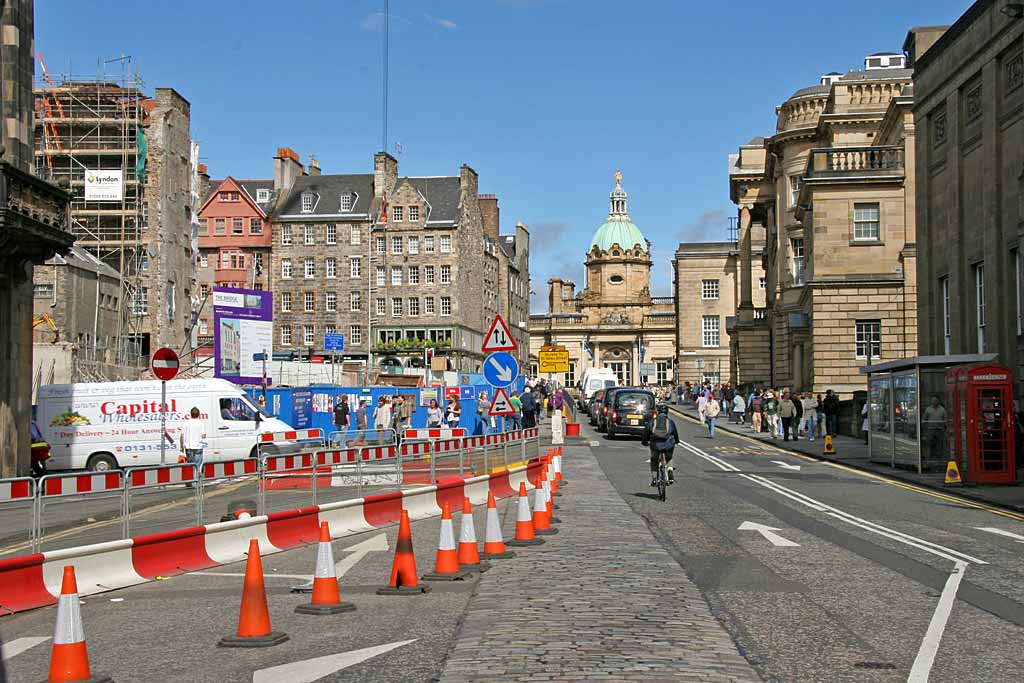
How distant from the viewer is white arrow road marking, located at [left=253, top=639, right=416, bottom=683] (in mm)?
7152

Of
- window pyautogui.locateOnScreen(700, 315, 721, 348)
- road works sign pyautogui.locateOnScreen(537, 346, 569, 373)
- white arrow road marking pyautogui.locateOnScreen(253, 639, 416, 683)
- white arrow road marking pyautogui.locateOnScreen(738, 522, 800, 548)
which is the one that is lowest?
white arrow road marking pyautogui.locateOnScreen(738, 522, 800, 548)

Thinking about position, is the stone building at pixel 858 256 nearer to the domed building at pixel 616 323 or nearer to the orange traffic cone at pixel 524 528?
the orange traffic cone at pixel 524 528

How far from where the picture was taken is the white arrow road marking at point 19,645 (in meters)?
8.28

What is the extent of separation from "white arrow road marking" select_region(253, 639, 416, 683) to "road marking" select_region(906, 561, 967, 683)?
3444 millimetres

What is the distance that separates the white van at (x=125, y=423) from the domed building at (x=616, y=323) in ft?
339

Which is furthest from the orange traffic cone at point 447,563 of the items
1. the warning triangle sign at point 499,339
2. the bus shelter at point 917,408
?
the bus shelter at point 917,408

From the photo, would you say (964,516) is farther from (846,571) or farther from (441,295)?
(441,295)

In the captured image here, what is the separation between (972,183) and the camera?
1362 inches

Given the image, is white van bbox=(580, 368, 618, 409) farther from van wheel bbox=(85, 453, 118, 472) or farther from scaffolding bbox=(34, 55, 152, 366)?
van wheel bbox=(85, 453, 118, 472)

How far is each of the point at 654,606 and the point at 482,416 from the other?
2966 cm

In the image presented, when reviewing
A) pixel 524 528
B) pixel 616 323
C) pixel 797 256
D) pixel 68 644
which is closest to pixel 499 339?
pixel 524 528

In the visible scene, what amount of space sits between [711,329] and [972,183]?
7327 cm

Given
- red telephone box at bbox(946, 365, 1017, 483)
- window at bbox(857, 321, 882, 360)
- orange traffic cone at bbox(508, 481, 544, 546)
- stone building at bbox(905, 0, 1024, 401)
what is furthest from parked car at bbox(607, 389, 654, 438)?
orange traffic cone at bbox(508, 481, 544, 546)

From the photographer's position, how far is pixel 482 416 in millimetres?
38875
